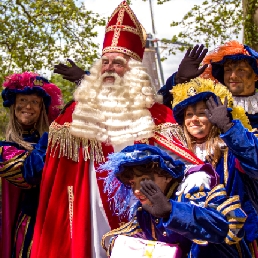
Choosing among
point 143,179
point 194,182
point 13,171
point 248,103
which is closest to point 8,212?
point 13,171

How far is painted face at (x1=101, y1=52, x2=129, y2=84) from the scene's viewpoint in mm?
3395

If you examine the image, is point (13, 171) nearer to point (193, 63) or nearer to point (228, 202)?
point (193, 63)

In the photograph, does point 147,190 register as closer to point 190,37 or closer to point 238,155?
point 238,155

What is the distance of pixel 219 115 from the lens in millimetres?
2408

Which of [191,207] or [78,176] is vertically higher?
[78,176]

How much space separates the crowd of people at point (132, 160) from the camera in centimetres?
228

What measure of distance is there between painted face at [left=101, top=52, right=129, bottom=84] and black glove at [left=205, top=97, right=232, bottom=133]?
42.7 inches

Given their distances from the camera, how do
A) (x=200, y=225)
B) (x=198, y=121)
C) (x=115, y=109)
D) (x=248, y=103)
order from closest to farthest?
(x=200, y=225), (x=198, y=121), (x=115, y=109), (x=248, y=103)

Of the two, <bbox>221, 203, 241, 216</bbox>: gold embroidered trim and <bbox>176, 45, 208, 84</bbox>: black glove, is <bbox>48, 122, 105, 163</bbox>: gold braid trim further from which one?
<bbox>221, 203, 241, 216</bbox>: gold embroidered trim

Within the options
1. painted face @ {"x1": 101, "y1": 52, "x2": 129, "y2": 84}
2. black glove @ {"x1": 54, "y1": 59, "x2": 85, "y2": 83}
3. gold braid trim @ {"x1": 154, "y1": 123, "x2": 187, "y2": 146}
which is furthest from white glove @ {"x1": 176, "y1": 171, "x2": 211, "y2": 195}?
black glove @ {"x1": 54, "y1": 59, "x2": 85, "y2": 83}

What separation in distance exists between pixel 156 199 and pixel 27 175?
1516 millimetres

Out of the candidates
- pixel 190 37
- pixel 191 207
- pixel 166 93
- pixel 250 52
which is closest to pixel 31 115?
pixel 166 93

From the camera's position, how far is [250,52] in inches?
144

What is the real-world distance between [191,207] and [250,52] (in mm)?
1897
